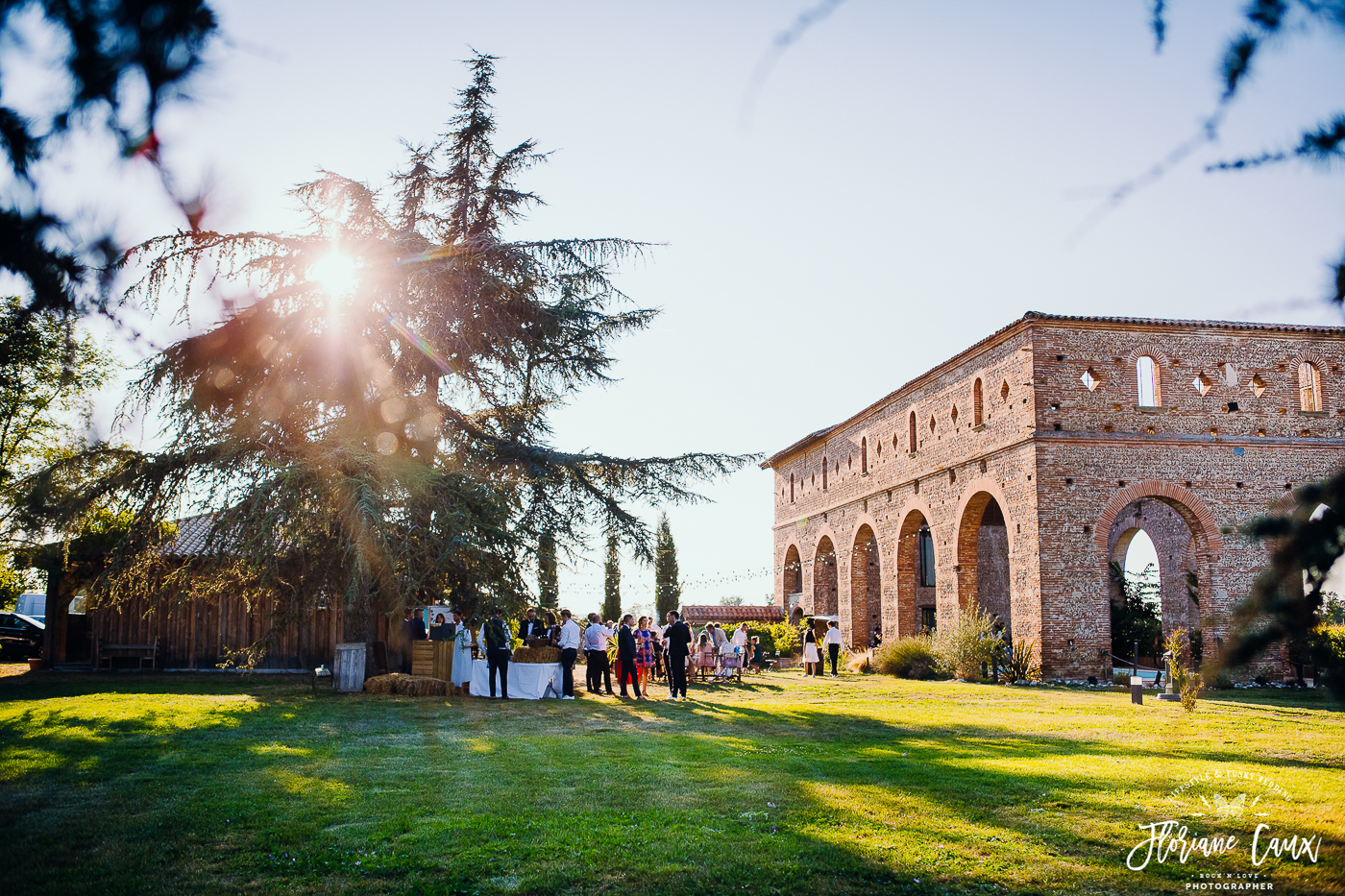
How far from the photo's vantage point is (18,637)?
26.9 meters

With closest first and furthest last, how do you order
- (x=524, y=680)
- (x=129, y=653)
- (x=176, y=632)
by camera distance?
(x=524, y=680), (x=129, y=653), (x=176, y=632)

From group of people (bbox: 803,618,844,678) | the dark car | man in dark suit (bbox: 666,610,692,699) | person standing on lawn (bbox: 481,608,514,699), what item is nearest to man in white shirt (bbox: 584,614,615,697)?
man in dark suit (bbox: 666,610,692,699)

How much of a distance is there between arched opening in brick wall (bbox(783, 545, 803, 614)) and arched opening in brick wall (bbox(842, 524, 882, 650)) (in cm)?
Answer: 583

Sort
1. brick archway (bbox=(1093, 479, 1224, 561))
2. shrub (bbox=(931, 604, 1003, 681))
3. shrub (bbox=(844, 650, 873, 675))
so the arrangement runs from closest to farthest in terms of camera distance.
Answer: brick archway (bbox=(1093, 479, 1224, 561)) → shrub (bbox=(931, 604, 1003, 681)) → shrub (bbox=(844, 650, 873, 675))

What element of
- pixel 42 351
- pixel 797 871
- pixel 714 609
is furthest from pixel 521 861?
pixel 714 609

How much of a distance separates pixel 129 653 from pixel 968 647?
19.4 meters

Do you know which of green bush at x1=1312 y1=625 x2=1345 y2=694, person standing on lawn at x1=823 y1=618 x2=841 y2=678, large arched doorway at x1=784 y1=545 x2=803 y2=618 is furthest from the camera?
large arched doorway at x1=784 y1=545 x2=803 y2=618

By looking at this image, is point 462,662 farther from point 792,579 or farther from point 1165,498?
point 792,579

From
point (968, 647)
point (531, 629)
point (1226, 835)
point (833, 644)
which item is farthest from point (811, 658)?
point (1226, 835)

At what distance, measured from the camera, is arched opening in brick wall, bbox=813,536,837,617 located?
116 ft

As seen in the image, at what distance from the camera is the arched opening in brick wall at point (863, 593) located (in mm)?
31062

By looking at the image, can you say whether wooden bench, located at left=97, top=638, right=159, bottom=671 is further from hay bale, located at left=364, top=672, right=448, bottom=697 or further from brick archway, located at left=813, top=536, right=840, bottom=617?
brick archway, located at left=813, top=536, right=840, bottom=617

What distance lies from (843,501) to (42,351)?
2974 centimetres

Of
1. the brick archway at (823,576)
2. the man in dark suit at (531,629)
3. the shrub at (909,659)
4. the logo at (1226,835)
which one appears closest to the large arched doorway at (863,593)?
the brick archway at (823,576)
